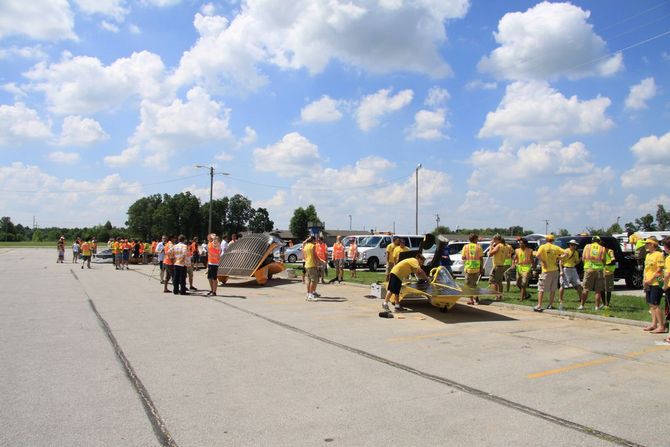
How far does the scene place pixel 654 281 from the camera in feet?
27.9

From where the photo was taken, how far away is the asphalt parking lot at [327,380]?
4289 millimetres

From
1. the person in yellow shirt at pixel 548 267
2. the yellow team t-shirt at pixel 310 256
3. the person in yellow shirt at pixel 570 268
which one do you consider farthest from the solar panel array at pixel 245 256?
the person in yellow shirt at pixel 570 268

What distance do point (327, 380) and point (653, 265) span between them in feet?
21.0

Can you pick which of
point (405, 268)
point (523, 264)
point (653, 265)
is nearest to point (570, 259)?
point (523, 264)

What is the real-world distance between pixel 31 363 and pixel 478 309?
924cm

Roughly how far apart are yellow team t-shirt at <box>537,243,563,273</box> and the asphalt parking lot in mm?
1221

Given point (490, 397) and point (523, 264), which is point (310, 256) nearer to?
point (523, 264)

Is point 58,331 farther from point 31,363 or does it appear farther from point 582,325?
point 582,325

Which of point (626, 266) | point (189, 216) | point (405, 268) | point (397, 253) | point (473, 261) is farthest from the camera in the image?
point (189, 216)

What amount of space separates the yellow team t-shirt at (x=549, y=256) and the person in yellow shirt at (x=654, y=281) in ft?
8.01

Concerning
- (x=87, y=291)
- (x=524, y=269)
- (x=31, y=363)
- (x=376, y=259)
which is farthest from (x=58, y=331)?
(x=376, y=259)

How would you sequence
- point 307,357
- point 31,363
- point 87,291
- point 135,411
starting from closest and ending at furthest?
point 135,411 → point 31,363 → point 307,357 → point 87,291

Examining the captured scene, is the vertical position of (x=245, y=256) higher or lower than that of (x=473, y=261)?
lower

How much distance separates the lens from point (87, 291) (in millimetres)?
15523
